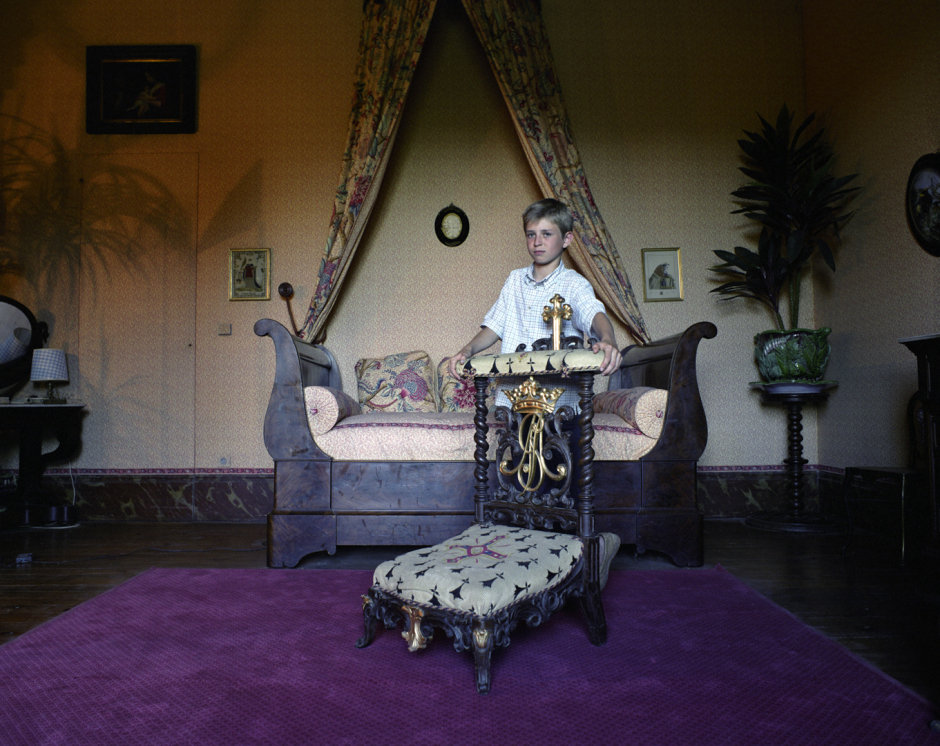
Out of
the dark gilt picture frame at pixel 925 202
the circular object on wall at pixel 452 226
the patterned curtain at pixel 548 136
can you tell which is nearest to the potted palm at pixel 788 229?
the dark gilt picture frame at pixel 925 202

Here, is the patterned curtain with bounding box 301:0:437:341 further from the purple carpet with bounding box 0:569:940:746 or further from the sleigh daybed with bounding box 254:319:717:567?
the purple carpet with bounding box 0:569:940:746

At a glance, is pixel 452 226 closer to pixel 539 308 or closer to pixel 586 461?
pixel 539 308

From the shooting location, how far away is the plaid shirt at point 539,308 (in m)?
2.24

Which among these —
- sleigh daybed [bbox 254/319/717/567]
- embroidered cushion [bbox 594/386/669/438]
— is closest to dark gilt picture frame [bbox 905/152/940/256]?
sleigh daybed [bbox 254/319/717/567]

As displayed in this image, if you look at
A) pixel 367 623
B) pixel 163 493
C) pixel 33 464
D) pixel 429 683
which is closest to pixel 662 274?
pixel 367 623

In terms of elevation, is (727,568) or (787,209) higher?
(787,209)

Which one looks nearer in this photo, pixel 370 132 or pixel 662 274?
pixel 370 132

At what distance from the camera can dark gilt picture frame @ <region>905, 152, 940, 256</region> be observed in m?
2.92

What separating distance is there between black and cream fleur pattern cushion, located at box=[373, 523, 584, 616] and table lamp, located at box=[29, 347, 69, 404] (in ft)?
11.6

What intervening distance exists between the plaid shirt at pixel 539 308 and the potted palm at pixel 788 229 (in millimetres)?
1983

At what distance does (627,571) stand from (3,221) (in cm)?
511

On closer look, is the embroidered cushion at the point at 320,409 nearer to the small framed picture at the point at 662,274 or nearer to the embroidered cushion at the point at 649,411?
the embroidered cushion at the point at 649,411

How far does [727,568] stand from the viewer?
2689 millimetres

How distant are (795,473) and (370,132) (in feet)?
11.9
